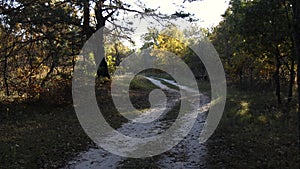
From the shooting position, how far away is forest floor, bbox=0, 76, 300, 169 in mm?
8228

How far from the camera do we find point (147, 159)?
28.7ft

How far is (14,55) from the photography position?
17578 mm

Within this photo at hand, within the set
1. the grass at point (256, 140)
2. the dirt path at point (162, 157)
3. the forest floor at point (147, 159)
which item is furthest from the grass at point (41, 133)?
the grass at point (256, 140)

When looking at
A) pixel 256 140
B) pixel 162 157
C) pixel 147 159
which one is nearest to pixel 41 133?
pixel 147 159

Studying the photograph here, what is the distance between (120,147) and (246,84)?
2227 centimetres

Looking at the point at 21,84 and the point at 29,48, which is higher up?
the point at 29,48

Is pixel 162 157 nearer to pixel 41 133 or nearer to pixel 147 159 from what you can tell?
pixel 147 159

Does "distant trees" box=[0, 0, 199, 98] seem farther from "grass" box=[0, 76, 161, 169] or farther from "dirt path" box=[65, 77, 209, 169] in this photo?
"dirt path" box=[65, 77, 209, 169]

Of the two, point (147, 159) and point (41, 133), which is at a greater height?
point (41, 133)

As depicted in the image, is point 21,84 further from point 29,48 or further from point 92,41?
point 92,41

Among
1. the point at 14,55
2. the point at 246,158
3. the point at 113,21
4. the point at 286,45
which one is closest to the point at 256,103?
the point at 286,45

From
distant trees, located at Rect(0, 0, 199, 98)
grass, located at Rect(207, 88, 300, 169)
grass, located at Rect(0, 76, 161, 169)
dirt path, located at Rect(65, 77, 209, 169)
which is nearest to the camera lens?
grass, located at Rect(207, 88, 300, 169)

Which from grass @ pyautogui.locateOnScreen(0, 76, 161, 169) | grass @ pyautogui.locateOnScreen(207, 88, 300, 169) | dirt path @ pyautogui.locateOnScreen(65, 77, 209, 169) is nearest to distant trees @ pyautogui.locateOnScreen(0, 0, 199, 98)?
grass @ pyautogui.locateOnScreen(0, 76, 161, 169)

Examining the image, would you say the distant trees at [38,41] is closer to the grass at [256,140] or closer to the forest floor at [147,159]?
the forest floor at [147,159]
